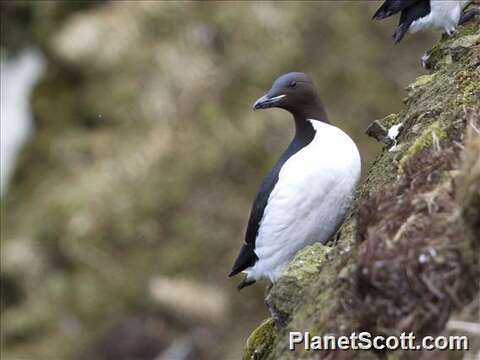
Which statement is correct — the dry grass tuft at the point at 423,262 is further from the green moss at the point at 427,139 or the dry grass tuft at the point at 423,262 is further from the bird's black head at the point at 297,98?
the bird's black head at the point at 297,98

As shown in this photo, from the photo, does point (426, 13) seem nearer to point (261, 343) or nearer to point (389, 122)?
point (389, 122)

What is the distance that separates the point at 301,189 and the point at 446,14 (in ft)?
4.92

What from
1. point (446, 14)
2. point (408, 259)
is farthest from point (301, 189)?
point (408, 259)

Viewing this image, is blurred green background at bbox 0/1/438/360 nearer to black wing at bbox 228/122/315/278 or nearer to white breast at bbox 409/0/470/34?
white breast at bbox 409/0/470/34

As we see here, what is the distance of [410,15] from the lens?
5898mm

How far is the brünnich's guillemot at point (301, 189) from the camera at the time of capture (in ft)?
15.3

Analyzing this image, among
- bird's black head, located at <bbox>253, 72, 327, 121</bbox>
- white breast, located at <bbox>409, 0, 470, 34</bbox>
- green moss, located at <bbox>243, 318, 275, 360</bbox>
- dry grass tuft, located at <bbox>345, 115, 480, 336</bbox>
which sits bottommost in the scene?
dry grass tuft, located at <bbox>345, 115, 480, 336</bbox>

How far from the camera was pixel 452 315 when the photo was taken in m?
2.71

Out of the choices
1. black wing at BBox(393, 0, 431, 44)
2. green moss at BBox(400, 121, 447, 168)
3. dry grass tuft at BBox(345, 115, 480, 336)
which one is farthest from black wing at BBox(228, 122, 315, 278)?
dry grass tuft at BBox(345, 115, 480, 336)

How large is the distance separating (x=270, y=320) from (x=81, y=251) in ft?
22.1

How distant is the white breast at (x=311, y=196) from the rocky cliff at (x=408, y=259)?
2.35 feet

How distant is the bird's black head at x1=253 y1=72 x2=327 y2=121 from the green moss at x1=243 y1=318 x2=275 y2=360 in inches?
54.8

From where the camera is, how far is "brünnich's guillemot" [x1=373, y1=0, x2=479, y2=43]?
550 centimetres

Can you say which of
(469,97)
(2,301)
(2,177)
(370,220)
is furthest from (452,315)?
(2,177)
